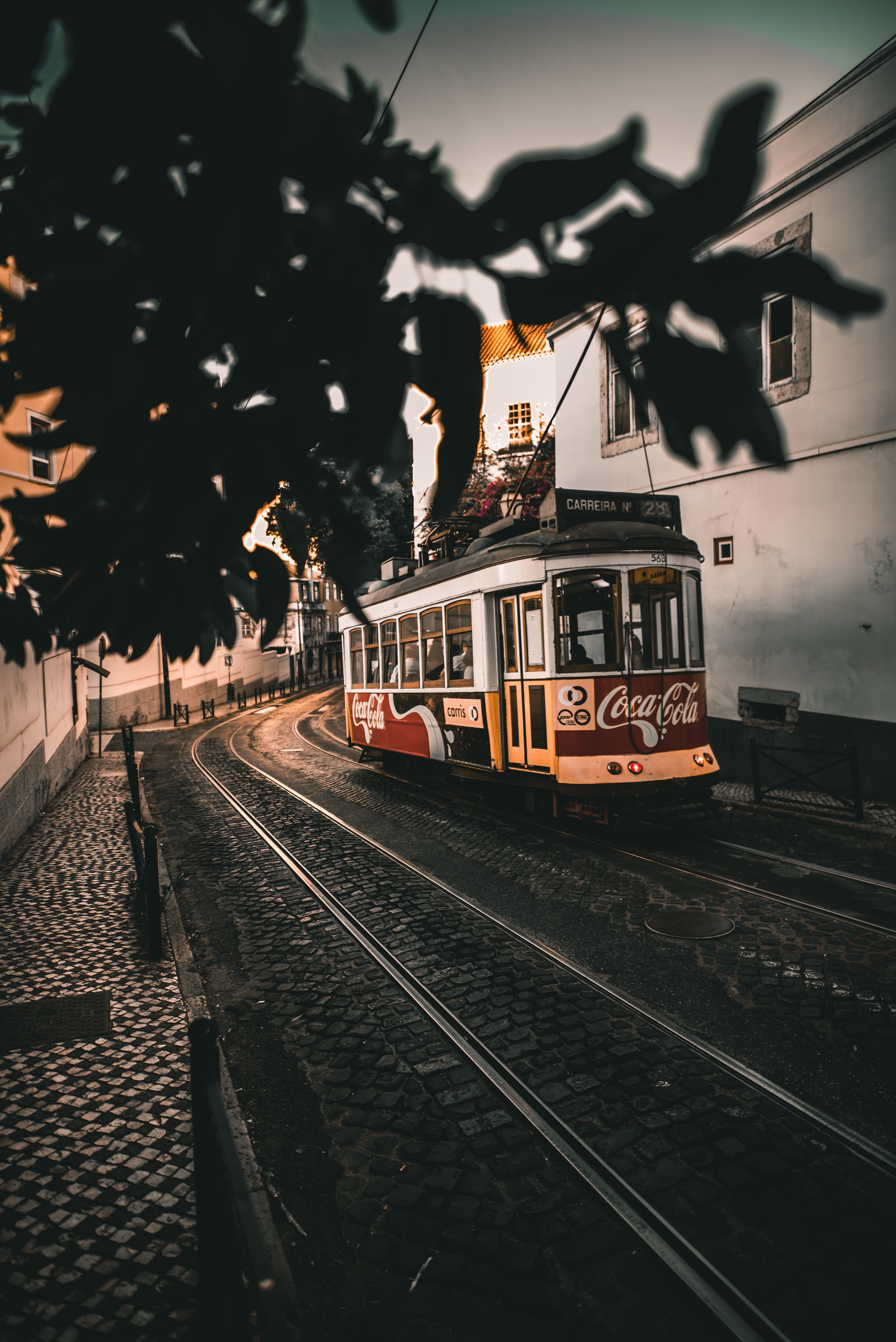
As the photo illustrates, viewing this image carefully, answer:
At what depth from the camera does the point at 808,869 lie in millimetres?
7793

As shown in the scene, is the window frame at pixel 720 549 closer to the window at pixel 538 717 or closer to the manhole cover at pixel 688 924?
the window at pixel 538 717

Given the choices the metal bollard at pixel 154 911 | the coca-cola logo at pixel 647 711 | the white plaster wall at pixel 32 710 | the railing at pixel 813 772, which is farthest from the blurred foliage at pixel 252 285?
the railing at pixel 813 772

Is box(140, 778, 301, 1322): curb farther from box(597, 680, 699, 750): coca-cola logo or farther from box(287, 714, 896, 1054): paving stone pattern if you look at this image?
box(597, 680, 699, 750): coca-cola logo

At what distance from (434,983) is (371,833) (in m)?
4.95

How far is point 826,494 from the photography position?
1127cm

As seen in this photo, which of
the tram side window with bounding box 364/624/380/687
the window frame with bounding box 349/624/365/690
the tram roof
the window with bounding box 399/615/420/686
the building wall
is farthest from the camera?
the window frame with bounding box 349/624/365/690

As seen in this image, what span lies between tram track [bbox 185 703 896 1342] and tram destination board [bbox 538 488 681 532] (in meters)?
4.73

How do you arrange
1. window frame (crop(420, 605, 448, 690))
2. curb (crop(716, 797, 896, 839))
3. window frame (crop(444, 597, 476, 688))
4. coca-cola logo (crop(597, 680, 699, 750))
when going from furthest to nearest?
window frame (crop(420, 605, 448, 690))
window frame (crop(444, 597, 476, 688))
curb (crop(716, 797, 896, 839))
coca-cola logo (crop(597, 680, 699, 750))

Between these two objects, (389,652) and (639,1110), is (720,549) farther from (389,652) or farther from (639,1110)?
(639,1110)

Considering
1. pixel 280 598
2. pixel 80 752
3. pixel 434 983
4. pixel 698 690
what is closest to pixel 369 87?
pixel 280 598

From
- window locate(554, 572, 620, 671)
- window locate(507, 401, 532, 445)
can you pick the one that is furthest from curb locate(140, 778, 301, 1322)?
window locate(507, 401, 532, 445)

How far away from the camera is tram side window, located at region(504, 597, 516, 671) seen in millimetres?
9875

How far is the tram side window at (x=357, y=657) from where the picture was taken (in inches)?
603

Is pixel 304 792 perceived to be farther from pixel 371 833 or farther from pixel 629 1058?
pixel 629 1058
